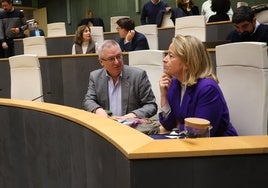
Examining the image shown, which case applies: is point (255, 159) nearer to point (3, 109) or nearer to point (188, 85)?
point (188, 85)

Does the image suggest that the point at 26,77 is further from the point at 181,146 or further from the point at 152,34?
the point at 181,146

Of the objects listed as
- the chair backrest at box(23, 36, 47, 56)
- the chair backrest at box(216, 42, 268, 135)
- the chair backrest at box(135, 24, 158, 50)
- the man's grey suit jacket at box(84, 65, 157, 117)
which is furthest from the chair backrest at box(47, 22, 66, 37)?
the chair backrest at box(216, 42, 268, 135)

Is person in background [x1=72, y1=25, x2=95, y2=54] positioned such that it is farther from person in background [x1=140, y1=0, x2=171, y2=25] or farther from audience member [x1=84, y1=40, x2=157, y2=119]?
audience member [x1=84, y1=40, x2=157, y2=119]

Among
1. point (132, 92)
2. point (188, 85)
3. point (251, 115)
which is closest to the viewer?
point (188, 85)

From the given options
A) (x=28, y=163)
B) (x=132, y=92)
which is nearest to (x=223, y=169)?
(x=28, y=163)

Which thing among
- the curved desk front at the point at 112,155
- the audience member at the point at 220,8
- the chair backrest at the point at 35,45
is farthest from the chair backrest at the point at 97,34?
the curved desk front at the point at 112,155

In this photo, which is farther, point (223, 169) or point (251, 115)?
point (251, 115)

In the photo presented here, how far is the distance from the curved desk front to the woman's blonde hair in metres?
0.56

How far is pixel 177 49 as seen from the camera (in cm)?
184

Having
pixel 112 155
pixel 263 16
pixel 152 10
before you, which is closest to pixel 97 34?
pixel 152 10

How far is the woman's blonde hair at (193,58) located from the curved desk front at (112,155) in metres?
0.56

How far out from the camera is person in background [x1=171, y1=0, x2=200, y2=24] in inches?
236

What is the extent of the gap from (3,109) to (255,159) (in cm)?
175

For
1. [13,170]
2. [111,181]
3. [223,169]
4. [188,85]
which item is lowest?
[13,170]
